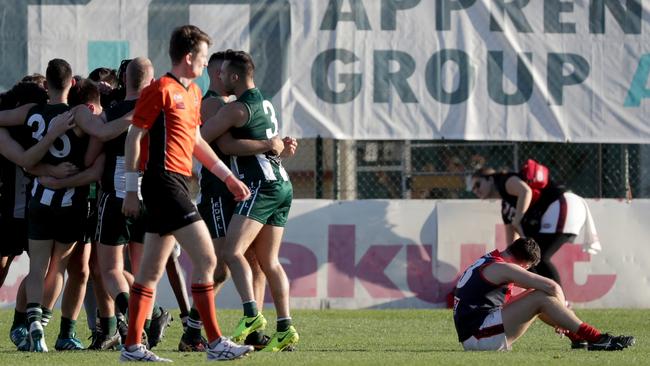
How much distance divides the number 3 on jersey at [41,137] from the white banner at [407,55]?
509 cm

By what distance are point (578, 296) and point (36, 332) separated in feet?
23.4

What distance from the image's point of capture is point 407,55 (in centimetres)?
1402

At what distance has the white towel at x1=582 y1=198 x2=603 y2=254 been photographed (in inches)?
539

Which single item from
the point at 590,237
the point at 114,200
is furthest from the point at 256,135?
the point at 590,237

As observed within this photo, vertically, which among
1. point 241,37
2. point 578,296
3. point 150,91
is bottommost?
point 578,296

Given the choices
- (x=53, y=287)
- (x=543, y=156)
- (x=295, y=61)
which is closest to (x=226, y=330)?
(x=53, y=287)

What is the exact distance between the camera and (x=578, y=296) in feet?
45.6

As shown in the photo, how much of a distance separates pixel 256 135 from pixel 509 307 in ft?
6.66

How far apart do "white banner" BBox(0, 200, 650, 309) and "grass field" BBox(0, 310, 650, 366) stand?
0.43 meters

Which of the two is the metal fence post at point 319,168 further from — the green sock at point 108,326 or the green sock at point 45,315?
the green sock at point 45,315

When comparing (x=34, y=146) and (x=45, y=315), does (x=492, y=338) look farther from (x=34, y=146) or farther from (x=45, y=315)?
(x=34, y=146)

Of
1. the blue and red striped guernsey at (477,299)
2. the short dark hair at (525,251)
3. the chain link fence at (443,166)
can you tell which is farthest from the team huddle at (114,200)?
the chain link fence at (443,166)

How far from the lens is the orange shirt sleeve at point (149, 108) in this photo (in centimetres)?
704

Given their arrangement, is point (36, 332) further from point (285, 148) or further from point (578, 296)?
point (578, 296)
